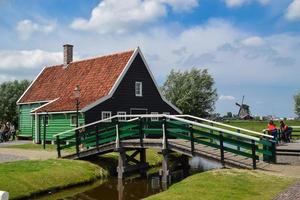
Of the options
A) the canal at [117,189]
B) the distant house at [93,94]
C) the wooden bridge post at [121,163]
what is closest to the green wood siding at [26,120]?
the distant house at [93,94]

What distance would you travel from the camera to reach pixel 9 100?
203 feet

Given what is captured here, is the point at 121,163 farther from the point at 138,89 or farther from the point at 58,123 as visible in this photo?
the point at 138,89

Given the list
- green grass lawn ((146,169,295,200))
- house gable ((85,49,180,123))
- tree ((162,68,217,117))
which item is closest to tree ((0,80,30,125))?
tree ((162,68,217,117))

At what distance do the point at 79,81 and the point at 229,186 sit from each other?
912 inches

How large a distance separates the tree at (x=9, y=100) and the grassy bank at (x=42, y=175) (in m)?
44.1

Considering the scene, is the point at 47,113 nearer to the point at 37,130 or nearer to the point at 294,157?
the point at 37,130

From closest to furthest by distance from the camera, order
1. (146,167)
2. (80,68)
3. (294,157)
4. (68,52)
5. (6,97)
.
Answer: (294,157) → (146,167) → (80,68) → (68,52) → (6,97)

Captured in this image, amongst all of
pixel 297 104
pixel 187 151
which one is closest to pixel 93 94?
pixel 187 151

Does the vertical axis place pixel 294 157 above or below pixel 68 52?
below

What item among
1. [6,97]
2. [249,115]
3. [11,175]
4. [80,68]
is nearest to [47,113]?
[80,68]

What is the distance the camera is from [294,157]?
19.3 m

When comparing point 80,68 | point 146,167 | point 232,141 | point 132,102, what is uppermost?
point 80,68

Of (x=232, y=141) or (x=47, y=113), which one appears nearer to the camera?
(x=232, y=141)

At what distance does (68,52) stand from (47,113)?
826cm
